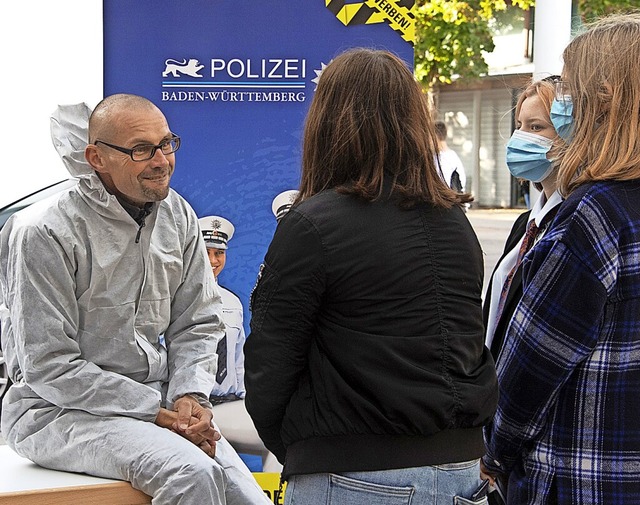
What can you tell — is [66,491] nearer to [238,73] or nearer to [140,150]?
[140,150]

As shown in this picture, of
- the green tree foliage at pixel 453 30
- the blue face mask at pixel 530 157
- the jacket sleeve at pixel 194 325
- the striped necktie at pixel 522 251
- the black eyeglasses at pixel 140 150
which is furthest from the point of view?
the green tree foliage at pixel 453 30

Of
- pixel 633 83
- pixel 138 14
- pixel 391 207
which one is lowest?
pixel 391 207

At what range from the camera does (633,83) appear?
2094 mm

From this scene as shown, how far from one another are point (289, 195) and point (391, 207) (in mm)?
1962

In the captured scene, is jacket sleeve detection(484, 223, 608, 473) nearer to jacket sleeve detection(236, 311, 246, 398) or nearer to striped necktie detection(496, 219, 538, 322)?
striped necktie detection(496, 219, 538, 322)

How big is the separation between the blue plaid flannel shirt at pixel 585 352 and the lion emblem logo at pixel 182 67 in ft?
6.85

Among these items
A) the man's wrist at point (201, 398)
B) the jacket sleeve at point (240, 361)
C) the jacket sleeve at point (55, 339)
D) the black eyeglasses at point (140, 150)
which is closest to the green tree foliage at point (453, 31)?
the jacket sleeve at point (240, 361)

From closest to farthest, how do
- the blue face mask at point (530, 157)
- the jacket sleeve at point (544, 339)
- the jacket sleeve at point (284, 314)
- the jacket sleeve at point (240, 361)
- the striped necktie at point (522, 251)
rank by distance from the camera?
the jacket sleeve at point (284, 314) → the jacket sleeve at point (544, 339) → the striped necktie at point (522, 251) → the blue face mask at point (530, 157) → the jacket sleeve at point (240, 361)

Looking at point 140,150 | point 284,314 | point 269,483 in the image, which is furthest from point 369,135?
point 269,483

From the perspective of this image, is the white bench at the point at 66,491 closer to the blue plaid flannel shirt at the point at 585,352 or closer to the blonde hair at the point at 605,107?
the blue plaid flannel shirt at the point at 585,352

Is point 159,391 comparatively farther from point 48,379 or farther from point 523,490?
point 523,490

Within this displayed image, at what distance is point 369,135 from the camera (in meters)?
1.98

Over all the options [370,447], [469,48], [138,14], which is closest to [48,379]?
[370,447]

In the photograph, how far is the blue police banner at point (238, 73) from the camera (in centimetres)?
375
